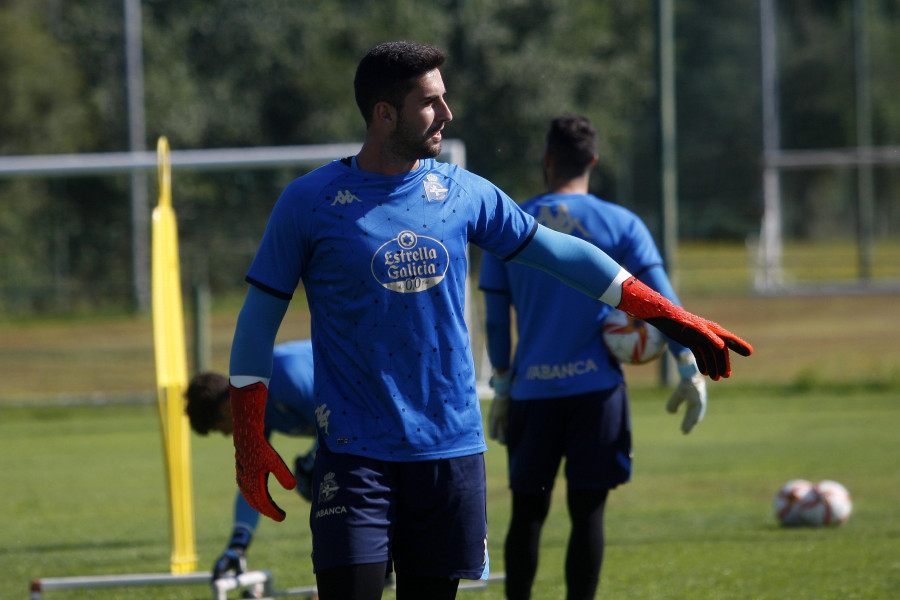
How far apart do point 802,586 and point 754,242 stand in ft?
47.8

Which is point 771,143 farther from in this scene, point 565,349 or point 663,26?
point 565,349

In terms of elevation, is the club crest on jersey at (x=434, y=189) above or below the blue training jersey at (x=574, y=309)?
above

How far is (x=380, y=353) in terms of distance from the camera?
3.14 m

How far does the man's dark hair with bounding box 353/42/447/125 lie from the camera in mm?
3141

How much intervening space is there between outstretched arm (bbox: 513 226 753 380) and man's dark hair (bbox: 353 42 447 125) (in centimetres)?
57

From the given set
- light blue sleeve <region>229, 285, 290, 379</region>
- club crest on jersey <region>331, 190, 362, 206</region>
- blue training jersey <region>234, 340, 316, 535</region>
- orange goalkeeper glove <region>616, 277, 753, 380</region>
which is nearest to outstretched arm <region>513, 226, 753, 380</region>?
orange goalkeeper glove <region>616, 277, 753, 380</region>

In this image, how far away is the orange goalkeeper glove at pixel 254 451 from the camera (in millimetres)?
3123

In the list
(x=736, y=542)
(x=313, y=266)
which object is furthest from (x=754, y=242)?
(x=313, y=266)

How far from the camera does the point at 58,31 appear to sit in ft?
97.9

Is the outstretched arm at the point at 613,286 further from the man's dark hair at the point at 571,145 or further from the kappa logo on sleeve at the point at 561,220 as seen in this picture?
the man's dark hair at the point at 571,145

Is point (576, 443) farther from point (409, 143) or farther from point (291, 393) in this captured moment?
point (409, 143)

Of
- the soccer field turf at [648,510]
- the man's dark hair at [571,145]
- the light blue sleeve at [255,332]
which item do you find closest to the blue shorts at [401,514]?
the light blue sleeve at [255,332]

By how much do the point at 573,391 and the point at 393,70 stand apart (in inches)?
79.3

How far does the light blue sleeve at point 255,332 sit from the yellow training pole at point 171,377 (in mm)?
2771
